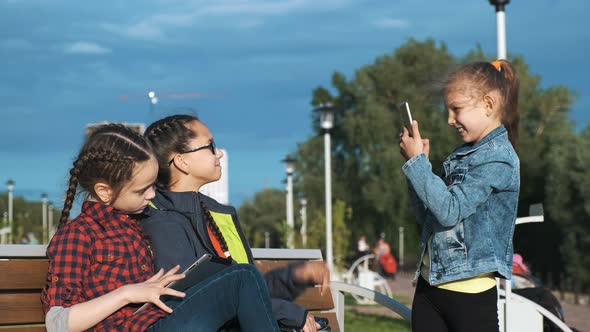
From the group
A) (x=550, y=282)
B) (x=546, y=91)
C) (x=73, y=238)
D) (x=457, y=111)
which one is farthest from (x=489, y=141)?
(x=546, y=91)

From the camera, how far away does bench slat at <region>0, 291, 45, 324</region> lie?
131 inches

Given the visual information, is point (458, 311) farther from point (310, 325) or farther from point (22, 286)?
point (22, 286)

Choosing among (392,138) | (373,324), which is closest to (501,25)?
(373,324)

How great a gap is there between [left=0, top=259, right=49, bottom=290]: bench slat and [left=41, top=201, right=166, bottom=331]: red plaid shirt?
0.06m

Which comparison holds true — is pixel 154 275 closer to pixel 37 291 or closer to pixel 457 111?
pixel 37 291

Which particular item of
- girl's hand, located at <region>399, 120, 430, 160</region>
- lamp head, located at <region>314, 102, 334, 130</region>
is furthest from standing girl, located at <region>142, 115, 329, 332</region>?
lamp head, located at <region>314, 102, 334, 130</region>

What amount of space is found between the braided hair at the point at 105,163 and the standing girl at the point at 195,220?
28cm

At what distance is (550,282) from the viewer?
2802 centimetres

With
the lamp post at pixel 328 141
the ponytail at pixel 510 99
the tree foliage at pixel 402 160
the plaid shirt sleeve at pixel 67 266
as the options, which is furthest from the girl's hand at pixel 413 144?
the tree foliage at pixel 402 160

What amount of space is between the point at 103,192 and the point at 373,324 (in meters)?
10.1

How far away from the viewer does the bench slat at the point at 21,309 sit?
10.9 feet

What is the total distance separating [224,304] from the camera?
3.18m

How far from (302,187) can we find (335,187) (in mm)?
2592

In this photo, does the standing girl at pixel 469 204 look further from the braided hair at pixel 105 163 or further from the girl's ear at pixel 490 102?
the braided hair at pixel 105 163
